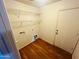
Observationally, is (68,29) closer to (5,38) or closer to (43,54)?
(43,54)

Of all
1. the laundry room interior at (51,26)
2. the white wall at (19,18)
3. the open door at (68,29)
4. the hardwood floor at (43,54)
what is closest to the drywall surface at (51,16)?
the laundry room interior at (51,26)

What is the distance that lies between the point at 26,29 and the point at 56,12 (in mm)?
1817

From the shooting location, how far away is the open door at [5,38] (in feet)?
1.33

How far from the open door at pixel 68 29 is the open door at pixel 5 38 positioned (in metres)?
2.60

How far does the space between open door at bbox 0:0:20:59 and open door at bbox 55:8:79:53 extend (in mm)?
2599

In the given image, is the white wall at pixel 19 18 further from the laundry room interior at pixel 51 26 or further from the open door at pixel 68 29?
the open door at pixel 68 29

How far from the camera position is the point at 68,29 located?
8.96 ft

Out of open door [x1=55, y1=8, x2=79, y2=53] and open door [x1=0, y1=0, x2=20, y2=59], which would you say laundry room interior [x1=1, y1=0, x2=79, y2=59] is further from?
open door [x1=0, y1=0, x2=20, y2=59]

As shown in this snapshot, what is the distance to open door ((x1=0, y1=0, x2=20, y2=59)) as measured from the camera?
1.33ft

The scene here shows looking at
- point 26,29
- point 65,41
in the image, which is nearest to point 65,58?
point 65,41

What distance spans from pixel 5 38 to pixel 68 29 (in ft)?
9.03

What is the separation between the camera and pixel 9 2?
2.31 metres

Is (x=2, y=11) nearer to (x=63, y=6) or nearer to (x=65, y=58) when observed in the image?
(x=65, y=58)

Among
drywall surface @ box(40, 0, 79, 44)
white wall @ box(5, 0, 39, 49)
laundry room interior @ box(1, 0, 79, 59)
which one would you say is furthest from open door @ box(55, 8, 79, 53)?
white wall @ box(5, 0, 39, 49)
